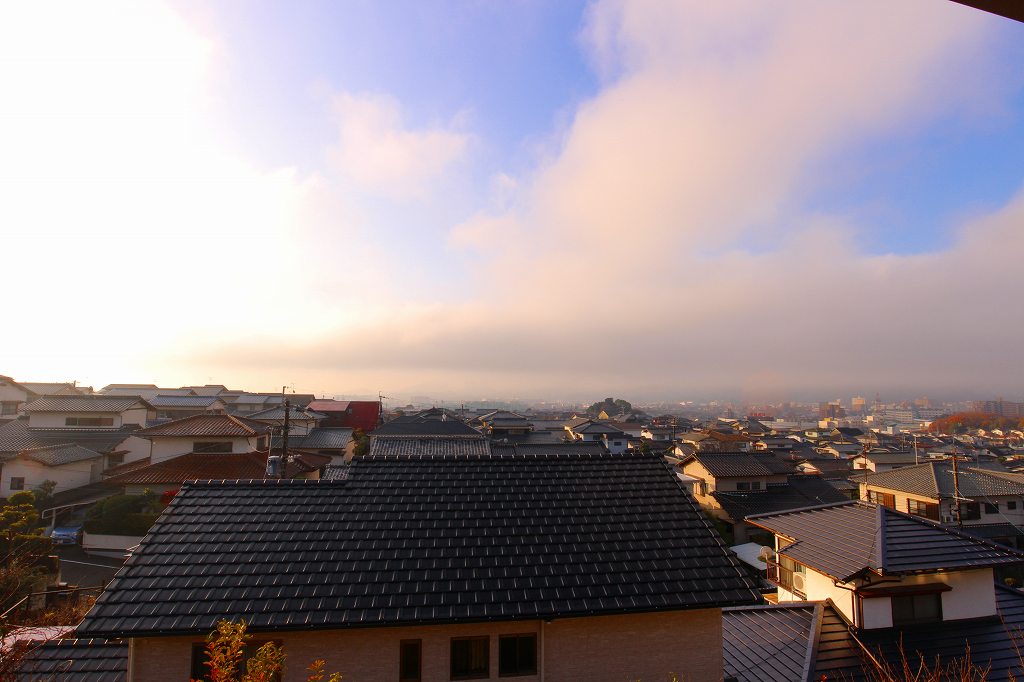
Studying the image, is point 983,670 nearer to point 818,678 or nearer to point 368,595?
point 818,678

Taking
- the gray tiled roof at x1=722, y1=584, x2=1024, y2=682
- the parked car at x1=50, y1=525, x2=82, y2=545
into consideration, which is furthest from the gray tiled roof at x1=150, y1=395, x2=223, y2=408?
the gray tiled roof at x1=722, y1=584, x2=1024, y2=682

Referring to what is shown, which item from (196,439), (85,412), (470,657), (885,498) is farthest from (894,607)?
(85,412)

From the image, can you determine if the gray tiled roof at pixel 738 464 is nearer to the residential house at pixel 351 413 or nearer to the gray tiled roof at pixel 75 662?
the gray tiled roof at pixel 75 662

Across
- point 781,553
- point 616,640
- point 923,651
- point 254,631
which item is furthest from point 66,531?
point 923,651

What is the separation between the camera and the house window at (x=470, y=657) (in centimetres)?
734

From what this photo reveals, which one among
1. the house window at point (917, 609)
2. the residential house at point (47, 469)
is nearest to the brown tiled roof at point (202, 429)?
the residential house at point (47, 469)

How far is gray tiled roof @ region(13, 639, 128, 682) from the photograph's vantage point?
737cm

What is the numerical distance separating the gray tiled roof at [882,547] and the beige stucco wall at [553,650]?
3946 mm

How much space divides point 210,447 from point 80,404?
17.7 meters

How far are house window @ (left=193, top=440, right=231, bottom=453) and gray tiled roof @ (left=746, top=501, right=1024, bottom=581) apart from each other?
94.4 feet

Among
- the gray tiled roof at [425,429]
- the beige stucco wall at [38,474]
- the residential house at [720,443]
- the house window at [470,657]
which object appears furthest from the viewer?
the residential house at [720,443]

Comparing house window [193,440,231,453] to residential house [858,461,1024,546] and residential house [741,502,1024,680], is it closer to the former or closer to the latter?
residential house [741,502,1024,680]

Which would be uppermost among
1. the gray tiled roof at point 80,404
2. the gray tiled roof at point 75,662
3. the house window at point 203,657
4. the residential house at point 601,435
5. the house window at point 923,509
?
the gray tiled roof at point 80,404

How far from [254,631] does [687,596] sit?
6.47 metres
